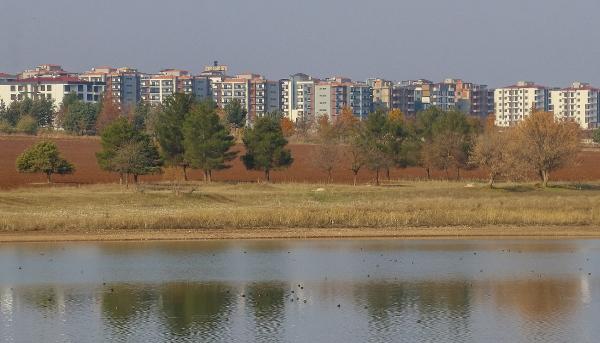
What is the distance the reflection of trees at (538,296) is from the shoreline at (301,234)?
54.4 feet

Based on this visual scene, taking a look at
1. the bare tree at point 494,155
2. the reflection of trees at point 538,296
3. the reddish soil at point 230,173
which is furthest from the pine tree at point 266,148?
the reflection of trees at point 538,296

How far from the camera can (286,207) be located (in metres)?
70.2

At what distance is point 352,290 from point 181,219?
21.4 meters

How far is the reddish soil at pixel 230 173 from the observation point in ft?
340

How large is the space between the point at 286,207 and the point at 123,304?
31318 mm

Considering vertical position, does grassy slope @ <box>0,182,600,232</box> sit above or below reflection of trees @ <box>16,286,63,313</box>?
above

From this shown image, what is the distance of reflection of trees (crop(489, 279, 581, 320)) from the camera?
37.5m

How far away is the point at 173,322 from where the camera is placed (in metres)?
36.0

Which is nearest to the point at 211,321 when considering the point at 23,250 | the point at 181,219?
the point at 23,250

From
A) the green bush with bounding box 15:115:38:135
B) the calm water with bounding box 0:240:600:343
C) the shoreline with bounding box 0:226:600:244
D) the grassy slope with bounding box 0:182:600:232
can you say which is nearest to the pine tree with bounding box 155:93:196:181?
the grassy slope with bounding box 0:182:600:232

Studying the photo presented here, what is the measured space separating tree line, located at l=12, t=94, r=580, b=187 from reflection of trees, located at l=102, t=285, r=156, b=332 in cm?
4579

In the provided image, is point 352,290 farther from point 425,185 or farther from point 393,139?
point 393,139

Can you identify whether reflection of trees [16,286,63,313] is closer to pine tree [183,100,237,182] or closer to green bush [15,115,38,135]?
pine tree [183,100,237,182]

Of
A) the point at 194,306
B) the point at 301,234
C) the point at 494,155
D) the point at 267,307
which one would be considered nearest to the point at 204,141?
the point at 494,155
